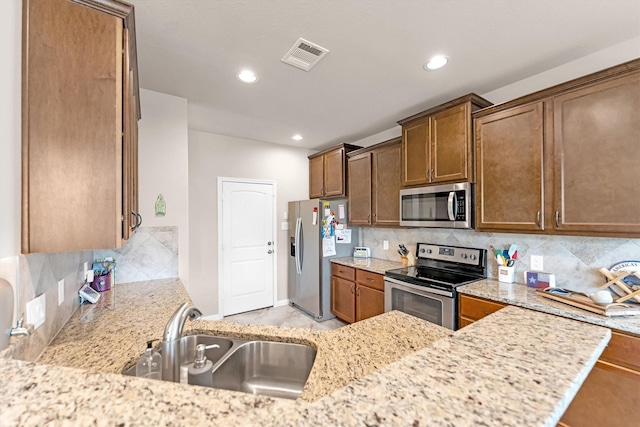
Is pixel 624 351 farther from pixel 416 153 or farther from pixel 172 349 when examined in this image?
pixel 172 349

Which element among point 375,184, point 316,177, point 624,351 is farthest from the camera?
point 316,177

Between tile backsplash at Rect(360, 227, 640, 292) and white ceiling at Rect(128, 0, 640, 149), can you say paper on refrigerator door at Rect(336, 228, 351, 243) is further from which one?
white ceiling at Rect(128, 0, 640, 149)

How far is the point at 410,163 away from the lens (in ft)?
9.00

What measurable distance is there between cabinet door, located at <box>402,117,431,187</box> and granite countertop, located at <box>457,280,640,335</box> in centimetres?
106

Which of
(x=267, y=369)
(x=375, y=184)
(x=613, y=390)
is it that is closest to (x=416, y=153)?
(x=375, y=184)

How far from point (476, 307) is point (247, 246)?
9.92 feet

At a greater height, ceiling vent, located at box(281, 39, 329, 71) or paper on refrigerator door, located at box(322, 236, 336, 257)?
ceiling vent, located at box(281, 39, 329, 71)

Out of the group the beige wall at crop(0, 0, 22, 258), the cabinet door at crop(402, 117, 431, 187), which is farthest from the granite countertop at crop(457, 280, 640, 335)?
the beige wall at crop(0, 0, 22, 258)

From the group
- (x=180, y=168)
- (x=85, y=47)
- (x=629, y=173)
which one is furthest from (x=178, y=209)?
(x=629, y=173)

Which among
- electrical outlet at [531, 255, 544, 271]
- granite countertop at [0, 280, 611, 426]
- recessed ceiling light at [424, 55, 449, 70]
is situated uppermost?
recessed ceiling light at [424, 55, 449, 70]

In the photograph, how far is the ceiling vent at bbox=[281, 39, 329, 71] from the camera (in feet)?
5.83

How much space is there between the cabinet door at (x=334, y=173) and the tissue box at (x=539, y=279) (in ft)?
7.51

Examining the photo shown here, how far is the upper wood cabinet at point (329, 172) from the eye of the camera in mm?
3820

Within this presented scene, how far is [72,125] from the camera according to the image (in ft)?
3.34
